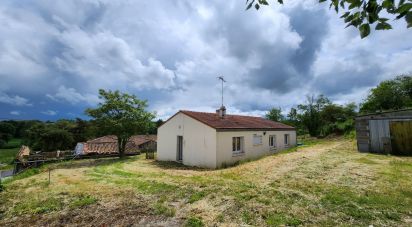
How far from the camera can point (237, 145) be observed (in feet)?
55.1

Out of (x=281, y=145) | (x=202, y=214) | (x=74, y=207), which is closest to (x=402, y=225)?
(x=202, y=214)

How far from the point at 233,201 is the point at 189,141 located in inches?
388

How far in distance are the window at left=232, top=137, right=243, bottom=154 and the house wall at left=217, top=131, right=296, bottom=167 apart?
0.86 ft

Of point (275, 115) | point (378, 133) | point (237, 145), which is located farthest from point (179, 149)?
point (275, 115)

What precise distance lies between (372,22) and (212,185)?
792 centimetres

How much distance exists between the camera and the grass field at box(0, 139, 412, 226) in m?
5.63

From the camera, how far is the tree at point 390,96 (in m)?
35.6

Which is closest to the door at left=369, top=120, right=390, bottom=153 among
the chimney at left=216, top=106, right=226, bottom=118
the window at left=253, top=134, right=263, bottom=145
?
the window at left=253, top=134, right=263, bottom=145

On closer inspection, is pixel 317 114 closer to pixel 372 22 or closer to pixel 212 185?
pixel 212 185

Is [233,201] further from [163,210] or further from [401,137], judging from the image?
[401,137]

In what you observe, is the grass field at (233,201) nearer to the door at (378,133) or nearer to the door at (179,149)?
the door at (378,133)

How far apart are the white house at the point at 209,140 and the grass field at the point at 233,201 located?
4639 millimetres

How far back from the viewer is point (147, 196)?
26.4 ft

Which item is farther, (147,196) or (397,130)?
(397,130)
